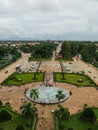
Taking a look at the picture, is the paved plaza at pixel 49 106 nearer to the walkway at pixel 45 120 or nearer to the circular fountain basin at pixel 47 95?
the walkway at pixel 45 120

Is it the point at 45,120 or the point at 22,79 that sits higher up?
the point at 45,120

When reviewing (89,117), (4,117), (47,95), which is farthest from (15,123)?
(47,95)

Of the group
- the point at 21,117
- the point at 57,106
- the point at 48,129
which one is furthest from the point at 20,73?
the point at 48,129

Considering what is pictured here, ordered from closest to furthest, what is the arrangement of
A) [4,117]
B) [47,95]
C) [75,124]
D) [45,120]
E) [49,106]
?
[75,124] < [4,117] < [45,120] < [49,106] < [47,95]

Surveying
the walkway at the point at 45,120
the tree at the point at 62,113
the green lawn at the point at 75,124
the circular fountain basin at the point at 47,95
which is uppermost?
the tree at the point at 62,113

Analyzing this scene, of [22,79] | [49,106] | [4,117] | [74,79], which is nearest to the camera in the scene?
[4,117]

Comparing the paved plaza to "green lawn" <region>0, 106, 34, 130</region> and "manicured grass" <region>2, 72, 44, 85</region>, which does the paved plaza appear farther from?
"manicured grass" <region>2, 72, 44, 85</region>

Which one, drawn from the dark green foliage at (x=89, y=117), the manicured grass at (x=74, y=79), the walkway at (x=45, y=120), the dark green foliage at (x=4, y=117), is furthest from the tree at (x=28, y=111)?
the manicured grass at (x=74, y=79)

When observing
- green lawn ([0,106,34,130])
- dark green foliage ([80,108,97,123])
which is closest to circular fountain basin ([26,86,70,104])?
green lawn ([0,106,34,130])

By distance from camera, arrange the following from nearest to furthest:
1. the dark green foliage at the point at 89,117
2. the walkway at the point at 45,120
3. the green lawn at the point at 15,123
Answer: the green lawn at the point at 15,123 < the walkway at the point at 45,120 < the dark green foliage at the point at 89,117

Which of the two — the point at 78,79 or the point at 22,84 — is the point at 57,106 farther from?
the point at 78,79

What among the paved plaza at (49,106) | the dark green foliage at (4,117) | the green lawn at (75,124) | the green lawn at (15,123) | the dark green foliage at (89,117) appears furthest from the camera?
the paved plaza at (49,106)

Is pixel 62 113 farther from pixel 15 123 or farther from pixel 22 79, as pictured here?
pixel 22 79
